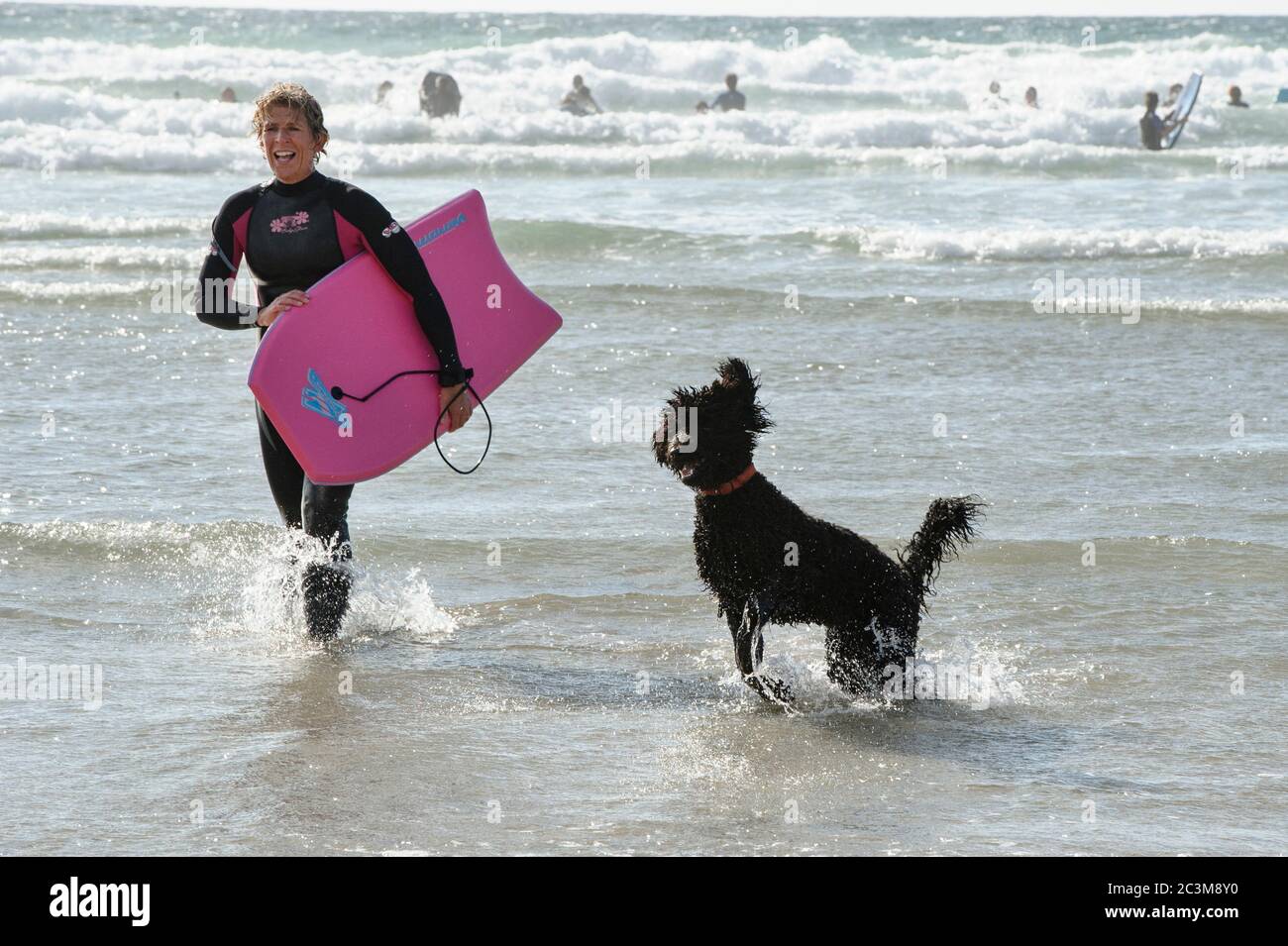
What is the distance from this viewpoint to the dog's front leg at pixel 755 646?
4.72 m

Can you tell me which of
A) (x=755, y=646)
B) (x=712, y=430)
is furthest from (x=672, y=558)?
(x=712, y=430)

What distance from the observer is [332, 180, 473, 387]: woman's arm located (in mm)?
4996

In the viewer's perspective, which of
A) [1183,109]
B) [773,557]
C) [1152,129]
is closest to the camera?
[773,557]

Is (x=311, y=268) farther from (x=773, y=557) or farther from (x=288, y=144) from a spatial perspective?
(x=773, y=557)

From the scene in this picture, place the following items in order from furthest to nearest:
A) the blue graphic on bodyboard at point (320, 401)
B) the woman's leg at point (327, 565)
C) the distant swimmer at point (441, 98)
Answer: the distant swimmer at point (441, 98) < the woman's leg at point (327, 565) < the blue graphic on bodyboard at point (320, 401)

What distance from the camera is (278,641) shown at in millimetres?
5297

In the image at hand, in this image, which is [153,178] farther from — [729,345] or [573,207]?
[729,345]

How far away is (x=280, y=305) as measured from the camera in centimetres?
498

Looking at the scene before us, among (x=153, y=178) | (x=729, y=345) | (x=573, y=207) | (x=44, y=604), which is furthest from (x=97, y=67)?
(x=44, y=604)

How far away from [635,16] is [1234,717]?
206ft

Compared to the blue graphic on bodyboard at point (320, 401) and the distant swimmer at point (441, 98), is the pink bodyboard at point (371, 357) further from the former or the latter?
the distant swimmer at point (441, 98)

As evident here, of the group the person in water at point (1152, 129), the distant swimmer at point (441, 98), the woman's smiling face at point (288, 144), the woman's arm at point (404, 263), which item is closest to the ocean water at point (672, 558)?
the woman's arm at point (404, 263)

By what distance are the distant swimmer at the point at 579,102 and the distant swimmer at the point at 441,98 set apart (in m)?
2.07

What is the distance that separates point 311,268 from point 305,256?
0.05 meters
